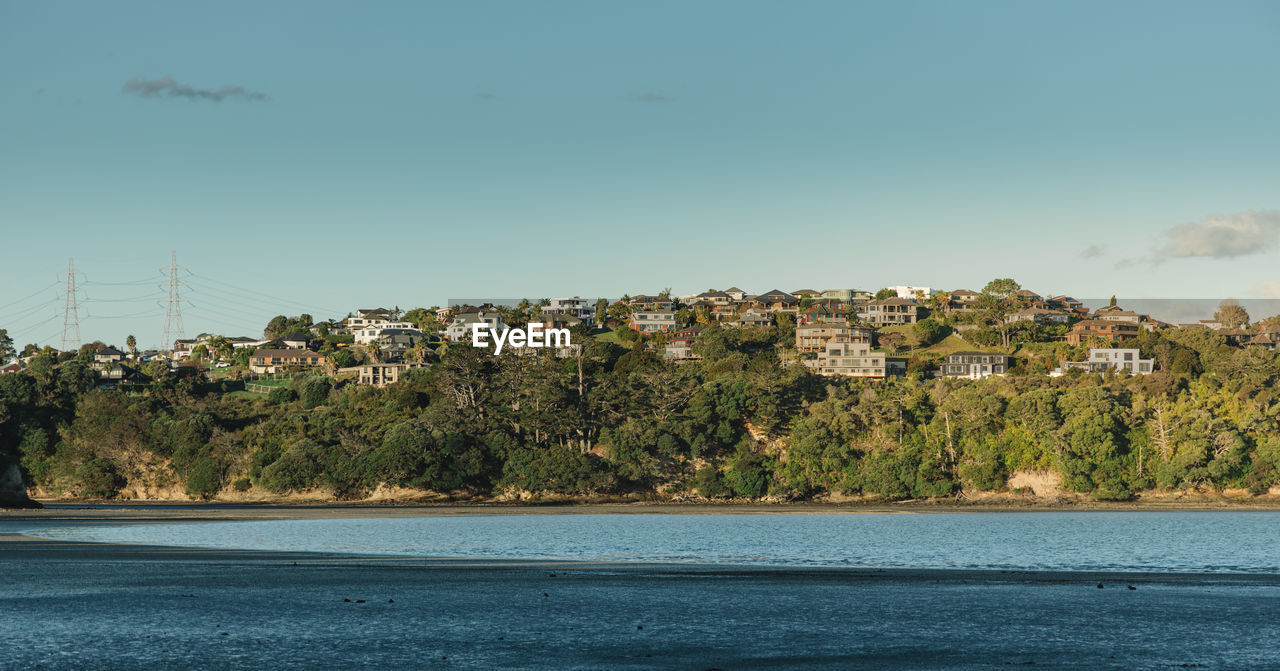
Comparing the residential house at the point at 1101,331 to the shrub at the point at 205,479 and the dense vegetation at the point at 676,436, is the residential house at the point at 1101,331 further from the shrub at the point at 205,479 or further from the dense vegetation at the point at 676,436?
the shrub at the point at 205,479

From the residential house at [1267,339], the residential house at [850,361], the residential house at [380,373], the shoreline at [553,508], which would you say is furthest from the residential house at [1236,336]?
the residential house at [380,373]

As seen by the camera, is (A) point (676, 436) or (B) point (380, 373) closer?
(A) point (676, 436)


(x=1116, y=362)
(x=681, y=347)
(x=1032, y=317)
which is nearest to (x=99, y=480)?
(x=681, y=347)

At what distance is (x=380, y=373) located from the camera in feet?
537

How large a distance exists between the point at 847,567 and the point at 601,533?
24.3 metres

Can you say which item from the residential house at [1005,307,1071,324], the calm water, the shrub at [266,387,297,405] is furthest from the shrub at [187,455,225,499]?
the residential house at [1005,307,1071,324]

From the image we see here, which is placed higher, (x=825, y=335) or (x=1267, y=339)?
(x=825, y=335)

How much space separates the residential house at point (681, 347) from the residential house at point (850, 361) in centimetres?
1936

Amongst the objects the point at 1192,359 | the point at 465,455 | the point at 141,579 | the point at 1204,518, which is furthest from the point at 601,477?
the point at 1192,359

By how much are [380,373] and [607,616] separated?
136 meters

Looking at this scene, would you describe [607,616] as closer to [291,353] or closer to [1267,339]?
[291,353]

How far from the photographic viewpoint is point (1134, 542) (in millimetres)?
60688

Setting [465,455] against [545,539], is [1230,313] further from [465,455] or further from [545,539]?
[545,539]

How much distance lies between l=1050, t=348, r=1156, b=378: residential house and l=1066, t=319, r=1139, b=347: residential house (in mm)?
14819
